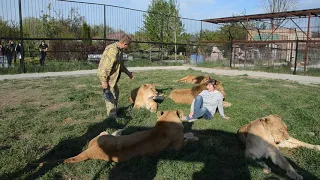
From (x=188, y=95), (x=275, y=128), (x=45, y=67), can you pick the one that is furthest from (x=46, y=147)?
(x=45, y=67)

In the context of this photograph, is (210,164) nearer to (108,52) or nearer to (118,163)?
(118,163)

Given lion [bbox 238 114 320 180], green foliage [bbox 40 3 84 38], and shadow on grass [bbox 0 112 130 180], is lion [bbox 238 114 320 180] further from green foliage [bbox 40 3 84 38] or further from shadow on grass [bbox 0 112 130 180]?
green foliage [bbox 40 3 84 38]

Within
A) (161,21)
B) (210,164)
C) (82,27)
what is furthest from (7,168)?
(161,21)

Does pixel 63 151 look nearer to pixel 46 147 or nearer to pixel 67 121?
pixel 46 147

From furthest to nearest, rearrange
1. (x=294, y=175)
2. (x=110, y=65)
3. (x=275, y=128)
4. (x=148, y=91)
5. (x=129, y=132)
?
(x=148, y=91) < (x=110, y=65) < (x=129, y=132) < (x=275, y=128) < (x=294, y=175)

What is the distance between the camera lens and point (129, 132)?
5.05m

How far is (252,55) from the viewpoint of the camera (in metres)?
19.9

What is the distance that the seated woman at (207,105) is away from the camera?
5984 mm

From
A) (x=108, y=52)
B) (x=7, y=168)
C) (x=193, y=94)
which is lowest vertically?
(x=7, y=168)

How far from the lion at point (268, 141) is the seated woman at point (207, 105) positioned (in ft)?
5.33

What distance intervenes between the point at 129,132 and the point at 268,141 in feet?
7.62

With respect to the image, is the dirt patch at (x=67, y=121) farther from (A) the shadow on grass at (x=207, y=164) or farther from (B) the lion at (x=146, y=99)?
(A) the shadow on grass at (x=207, y=164)

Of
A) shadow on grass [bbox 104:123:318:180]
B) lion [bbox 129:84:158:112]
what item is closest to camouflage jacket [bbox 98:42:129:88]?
lion [bbox 129:84:158:112]

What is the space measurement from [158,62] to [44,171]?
63.4ft
